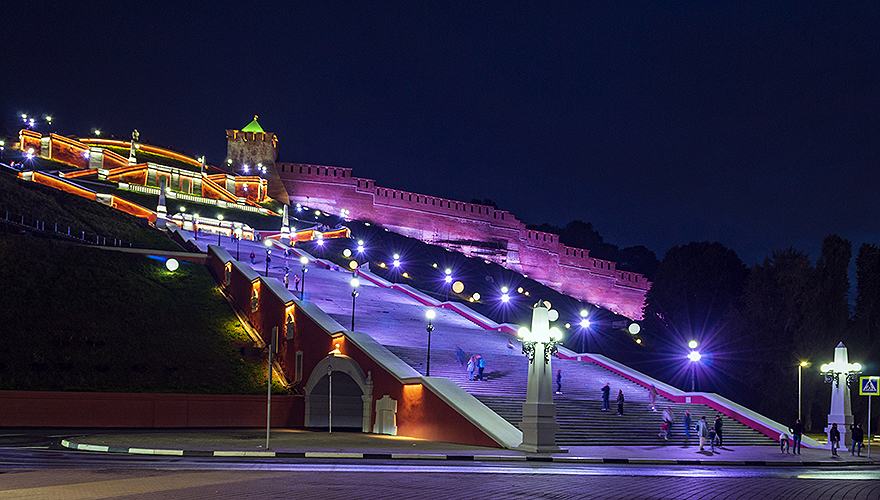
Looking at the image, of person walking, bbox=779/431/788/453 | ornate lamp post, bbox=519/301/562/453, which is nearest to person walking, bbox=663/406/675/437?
person walking, bbox=779/431/788/453

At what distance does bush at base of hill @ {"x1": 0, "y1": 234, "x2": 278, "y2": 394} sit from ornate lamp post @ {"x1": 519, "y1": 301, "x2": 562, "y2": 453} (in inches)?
405

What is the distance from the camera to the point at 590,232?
10581cm

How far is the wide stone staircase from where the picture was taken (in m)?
18.1

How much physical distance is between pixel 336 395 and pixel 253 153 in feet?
191

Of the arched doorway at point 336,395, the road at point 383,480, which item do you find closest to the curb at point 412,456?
the road at point 383,480

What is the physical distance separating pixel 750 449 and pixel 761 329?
1966 centimetres

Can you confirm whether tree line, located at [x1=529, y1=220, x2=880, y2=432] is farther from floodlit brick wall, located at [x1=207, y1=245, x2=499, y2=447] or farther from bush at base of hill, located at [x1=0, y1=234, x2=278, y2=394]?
bush at base of hill, located at [x1=0, y1=234, x2=278, y2=394]

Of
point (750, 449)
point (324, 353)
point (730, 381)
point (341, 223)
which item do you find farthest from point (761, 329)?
point (341, 223)

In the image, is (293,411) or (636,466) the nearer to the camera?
(636,466)

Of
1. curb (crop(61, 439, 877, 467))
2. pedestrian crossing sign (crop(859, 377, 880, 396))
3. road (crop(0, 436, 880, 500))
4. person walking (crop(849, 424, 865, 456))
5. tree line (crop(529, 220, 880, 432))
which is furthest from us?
tree line (crop(529, 220, 880, 432))

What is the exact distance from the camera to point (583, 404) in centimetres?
2002

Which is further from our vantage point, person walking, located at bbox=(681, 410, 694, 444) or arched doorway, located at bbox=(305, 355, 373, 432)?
arched doorway, located at bbox=(305, 355, 373, 432)

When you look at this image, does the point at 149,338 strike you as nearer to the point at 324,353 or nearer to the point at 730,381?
the point at 324,353

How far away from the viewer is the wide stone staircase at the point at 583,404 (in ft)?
59.4
